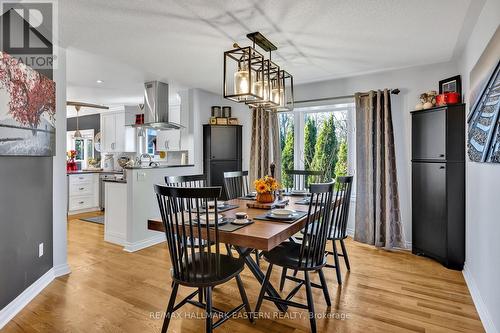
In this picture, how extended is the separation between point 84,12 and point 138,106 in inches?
177

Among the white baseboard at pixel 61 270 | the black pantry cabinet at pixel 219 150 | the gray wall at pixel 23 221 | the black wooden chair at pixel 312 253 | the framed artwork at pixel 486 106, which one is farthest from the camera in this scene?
the black pantry cabinet at pixel 219 150

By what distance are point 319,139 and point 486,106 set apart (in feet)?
8.83

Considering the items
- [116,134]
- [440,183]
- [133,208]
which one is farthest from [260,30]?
[116,134]

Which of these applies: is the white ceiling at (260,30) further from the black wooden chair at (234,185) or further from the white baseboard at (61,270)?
the white baseboard at (61,270)

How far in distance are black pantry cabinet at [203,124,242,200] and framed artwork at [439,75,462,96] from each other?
9.83ft

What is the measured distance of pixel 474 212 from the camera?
8.43ft

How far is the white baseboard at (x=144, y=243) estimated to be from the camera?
146 inches

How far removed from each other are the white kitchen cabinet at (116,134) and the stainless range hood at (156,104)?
2.33 meters

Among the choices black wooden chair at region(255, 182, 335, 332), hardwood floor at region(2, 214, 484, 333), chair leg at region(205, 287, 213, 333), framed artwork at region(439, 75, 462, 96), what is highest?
framed artwork at region(439, 75, 462, 96)

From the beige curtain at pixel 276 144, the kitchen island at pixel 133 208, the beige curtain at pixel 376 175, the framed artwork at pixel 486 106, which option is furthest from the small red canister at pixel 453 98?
the kitchen island at pixel 133 208

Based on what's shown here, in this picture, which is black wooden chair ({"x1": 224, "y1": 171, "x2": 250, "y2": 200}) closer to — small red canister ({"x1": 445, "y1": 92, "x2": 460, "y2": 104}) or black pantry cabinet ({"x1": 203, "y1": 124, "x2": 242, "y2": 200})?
black pantry cabinet ({"x1": 203, "y1": 124, "x2": 242, "y2": 200})

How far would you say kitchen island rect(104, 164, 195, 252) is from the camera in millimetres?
3734

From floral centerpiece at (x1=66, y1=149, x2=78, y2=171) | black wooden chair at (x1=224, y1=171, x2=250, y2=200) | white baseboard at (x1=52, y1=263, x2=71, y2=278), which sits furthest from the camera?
floral centerpiece at (x1=66, y1=149, x2=78, y2=171)

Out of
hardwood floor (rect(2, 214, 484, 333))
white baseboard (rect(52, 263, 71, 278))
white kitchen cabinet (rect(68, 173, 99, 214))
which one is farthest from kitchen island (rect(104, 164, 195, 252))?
white kitchen cabinet (rect(68, 173, 99, 214))
